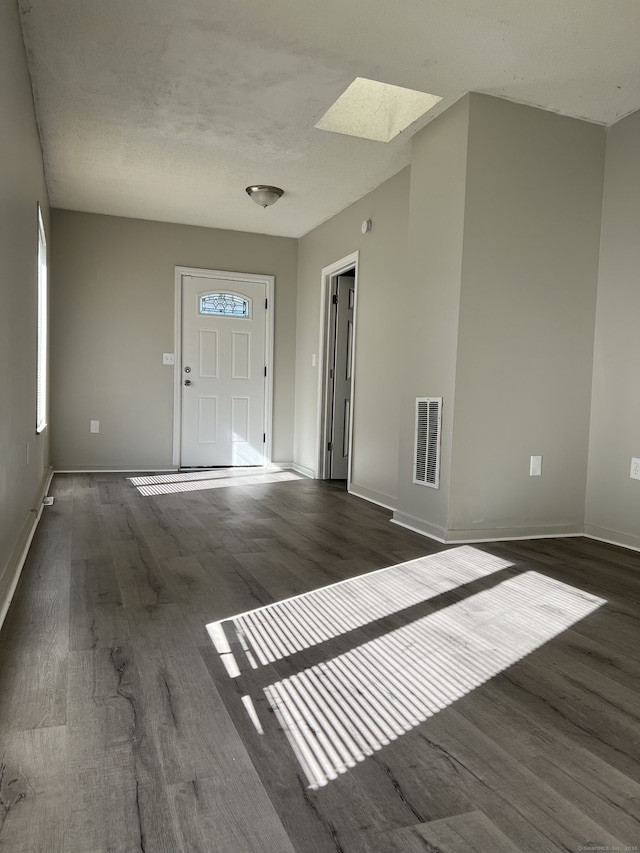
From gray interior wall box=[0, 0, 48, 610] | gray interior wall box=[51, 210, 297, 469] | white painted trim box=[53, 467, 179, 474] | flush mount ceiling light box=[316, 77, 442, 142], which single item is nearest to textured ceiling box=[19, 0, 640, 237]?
flush mount ceiling light box=[316, 77, 442, 142]

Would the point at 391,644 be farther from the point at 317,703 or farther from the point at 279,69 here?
the point at 279,69

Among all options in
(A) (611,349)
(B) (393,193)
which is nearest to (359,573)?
(A) (611,349)

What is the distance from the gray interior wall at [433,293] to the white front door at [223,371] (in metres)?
2.91

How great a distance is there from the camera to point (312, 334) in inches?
249

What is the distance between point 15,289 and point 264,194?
2803 millimetres

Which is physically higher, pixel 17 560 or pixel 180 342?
pixel 180 342

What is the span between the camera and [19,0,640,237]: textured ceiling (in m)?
2.71

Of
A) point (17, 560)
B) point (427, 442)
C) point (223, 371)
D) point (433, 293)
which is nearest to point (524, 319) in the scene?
point (433, 293)

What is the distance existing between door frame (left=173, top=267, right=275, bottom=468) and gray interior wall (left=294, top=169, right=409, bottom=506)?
0.91 metres

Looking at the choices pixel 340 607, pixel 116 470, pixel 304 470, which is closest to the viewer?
pixel 340 607

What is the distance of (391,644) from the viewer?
2.06m

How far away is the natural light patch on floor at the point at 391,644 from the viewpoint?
5.04ft

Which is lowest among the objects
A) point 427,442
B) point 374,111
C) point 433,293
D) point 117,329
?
point 427,442

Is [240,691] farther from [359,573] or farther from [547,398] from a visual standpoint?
[547,398]
